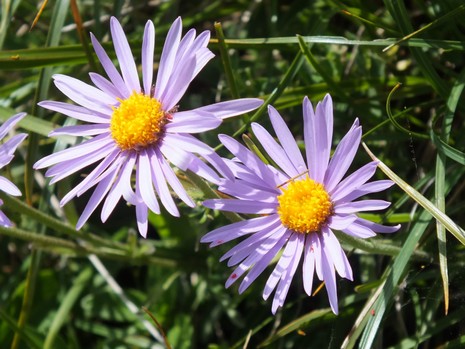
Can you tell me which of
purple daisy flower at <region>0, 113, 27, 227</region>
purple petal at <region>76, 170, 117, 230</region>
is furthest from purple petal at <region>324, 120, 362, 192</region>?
purple daisy flower at <region>0, 113, 27, 227</region>

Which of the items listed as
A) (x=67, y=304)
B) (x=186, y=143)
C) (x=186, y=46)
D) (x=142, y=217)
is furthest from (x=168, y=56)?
(x=67, y=304)

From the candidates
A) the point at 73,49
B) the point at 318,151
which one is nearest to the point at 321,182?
the point at 318,151

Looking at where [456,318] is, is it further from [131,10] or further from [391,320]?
[131,10]

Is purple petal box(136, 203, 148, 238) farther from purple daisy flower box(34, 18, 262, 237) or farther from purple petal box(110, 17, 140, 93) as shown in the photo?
purple petal box(110, 17, 140, 93)

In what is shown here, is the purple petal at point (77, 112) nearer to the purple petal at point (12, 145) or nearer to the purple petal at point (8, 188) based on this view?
the purple petal at point (12, 145)

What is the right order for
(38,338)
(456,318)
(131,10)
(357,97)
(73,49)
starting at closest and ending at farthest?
(456,318) → (73,49) → (357,97) → (38,338) → (131,10)
